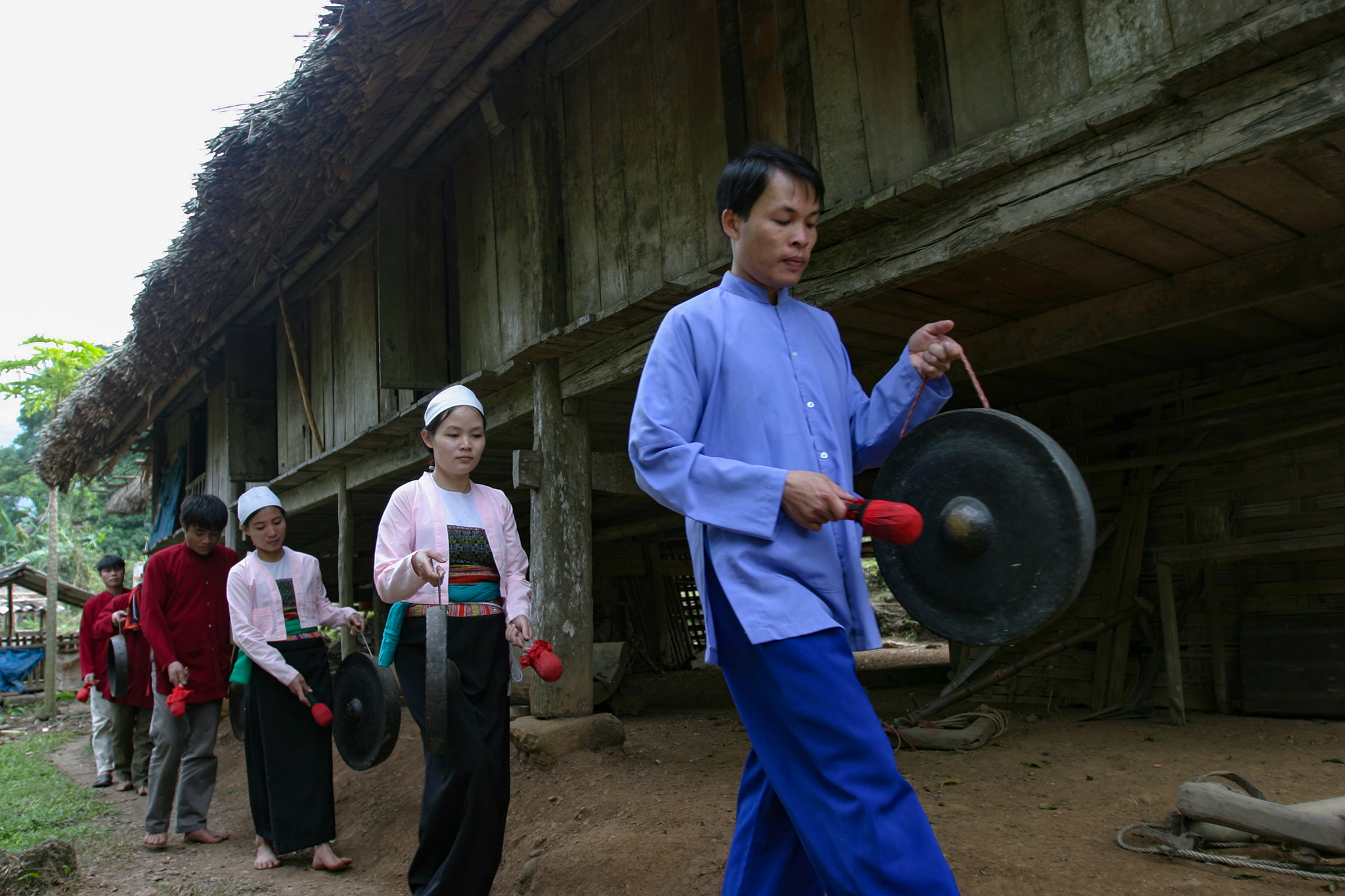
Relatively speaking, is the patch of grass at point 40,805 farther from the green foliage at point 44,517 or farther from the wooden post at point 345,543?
the green foliage at point 44,517

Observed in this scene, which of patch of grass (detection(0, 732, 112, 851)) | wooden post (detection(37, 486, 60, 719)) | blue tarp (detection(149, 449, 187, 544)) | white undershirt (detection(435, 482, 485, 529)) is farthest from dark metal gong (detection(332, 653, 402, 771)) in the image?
wooden post (detection(37, 486, 60, 719))

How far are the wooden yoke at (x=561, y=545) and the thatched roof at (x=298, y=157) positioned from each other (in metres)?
1.91

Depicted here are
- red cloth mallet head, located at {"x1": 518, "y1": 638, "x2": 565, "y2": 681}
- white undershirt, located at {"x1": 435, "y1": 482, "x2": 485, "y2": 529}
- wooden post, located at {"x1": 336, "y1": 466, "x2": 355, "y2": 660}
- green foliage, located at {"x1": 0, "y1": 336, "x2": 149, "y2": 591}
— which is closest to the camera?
red cloth mallet head, located at {"x1": 518, "y1": 638, "x2": 565, "y2": 681}

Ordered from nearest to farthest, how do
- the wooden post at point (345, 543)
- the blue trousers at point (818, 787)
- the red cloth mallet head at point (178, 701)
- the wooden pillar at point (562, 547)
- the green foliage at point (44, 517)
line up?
the blue trousers at point (818, 787) → the red cloth mallet head at point (178, 701) → the wooden pillar at point (562, 547) → the wooden post at point (345, 543) → the green foliage at point (44, 517)

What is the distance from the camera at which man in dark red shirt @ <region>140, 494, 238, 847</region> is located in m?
4.94

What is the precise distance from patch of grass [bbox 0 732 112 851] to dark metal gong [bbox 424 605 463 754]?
3.03 m

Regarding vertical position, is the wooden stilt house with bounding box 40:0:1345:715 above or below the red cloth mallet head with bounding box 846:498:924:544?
above

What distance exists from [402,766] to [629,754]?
4.70 feet

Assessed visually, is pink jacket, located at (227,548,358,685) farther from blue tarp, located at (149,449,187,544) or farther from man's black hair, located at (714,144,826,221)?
blue tarp, located at (149,449,187,544)

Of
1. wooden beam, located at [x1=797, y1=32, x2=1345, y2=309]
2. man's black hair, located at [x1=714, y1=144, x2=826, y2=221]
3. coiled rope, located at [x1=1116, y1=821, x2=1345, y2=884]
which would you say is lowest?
coiled rope, located at [x1=1116, y1=821, x2=1345, y2=884]

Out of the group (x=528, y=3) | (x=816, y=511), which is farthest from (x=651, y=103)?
(x=816, y=511)

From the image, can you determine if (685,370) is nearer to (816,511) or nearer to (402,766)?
(816,511)

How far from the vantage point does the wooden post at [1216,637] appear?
5.56 m

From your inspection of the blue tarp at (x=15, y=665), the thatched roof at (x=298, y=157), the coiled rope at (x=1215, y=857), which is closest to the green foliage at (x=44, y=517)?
the blue tarp at (x=15, y=665)
